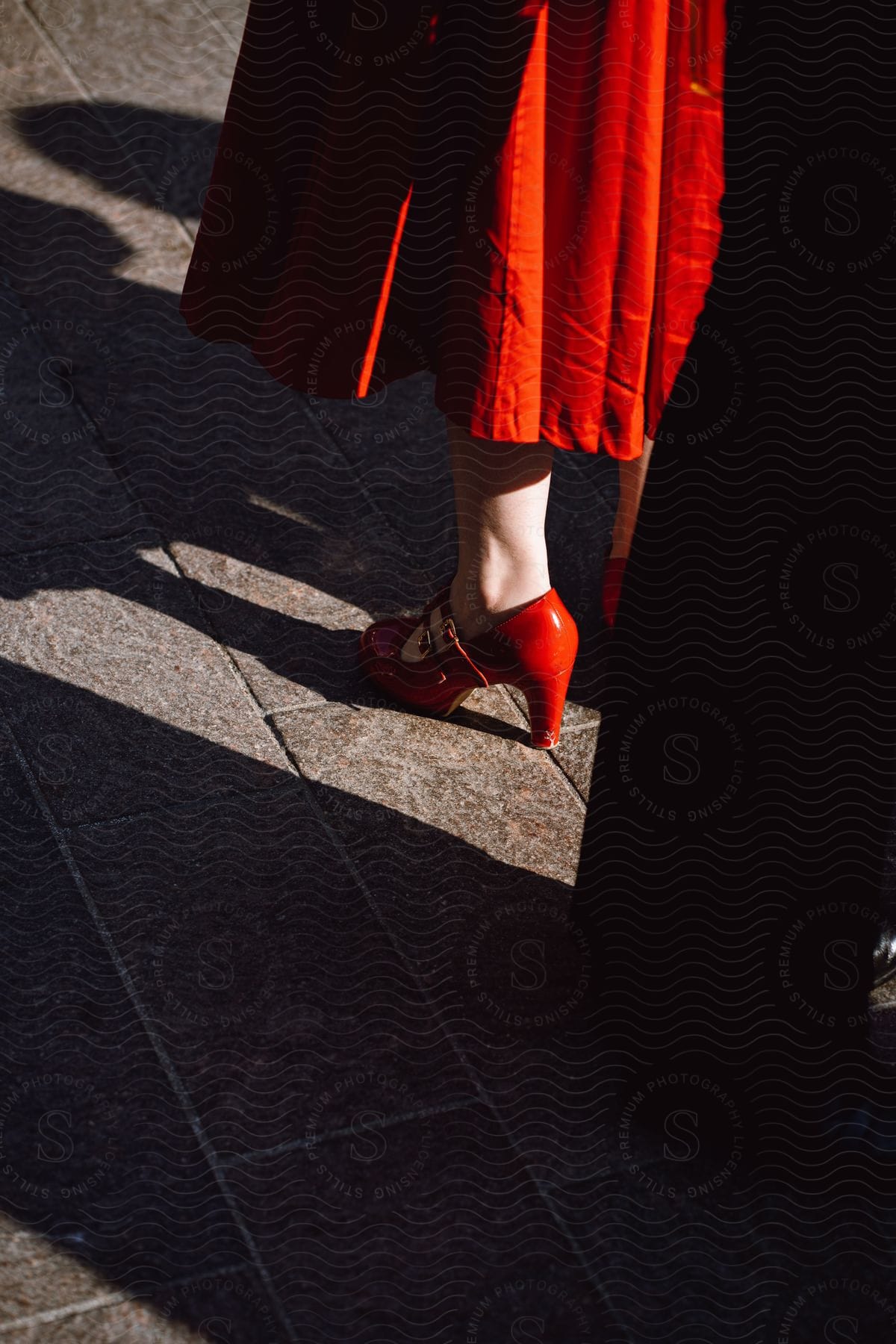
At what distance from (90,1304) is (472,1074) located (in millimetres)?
615

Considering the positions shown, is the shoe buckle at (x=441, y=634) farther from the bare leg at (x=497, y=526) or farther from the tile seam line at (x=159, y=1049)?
the tile seam line at (x=159, y=1049)

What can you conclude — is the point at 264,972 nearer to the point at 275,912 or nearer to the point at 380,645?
the point at 275,912

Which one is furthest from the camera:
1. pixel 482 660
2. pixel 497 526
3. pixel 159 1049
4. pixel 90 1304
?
pixel 482 660

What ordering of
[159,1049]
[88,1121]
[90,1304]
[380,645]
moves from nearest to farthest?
[90,1304]
[88,1121]
[159,1049]
[380,645]

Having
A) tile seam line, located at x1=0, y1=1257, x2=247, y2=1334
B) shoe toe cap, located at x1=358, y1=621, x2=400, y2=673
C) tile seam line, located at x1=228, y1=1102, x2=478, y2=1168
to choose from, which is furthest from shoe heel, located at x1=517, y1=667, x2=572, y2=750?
tile seam line, located at x1=0, y1=1257, x2=247, y2=1334

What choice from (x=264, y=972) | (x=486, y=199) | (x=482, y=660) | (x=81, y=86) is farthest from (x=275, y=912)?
(x=81, y=86)

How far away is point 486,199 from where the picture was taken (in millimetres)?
2139

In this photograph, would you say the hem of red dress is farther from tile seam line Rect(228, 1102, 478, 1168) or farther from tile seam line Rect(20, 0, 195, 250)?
tile seam line Rect(20, 0, 195, 250)

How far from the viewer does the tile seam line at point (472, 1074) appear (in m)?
1.95

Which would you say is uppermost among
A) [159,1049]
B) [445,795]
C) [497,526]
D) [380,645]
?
[497,526]

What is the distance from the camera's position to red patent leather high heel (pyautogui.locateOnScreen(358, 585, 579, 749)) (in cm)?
254

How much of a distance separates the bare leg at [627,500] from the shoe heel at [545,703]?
0.27m

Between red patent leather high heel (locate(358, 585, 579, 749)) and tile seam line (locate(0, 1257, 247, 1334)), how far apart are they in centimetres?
110

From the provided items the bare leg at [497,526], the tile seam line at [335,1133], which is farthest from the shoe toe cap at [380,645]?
the tile seam line at [335,1133]
